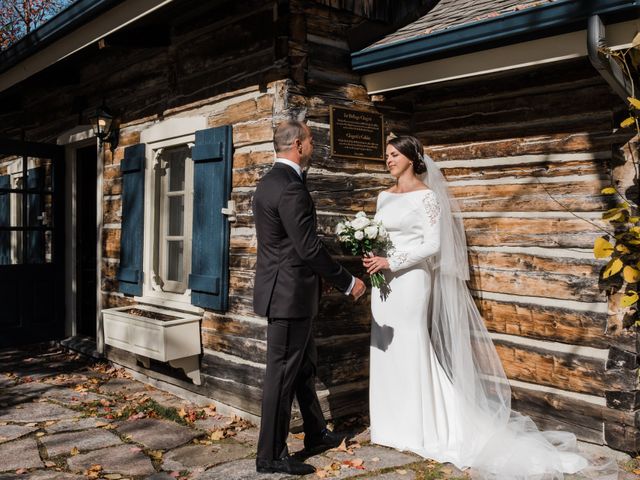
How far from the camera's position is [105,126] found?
262 inches

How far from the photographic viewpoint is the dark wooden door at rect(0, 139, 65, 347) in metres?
7.53

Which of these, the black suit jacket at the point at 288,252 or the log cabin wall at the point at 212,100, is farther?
the log cabin wall at the point at 212,100

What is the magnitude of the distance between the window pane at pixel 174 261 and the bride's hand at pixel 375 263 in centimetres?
238

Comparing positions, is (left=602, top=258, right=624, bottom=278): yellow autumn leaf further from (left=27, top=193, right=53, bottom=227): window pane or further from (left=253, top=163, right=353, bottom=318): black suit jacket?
(left=27, top=193, right=53, bottom=227): window pane

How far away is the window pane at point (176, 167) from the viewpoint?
604 cm

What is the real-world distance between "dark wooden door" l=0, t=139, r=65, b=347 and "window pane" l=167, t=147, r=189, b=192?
2.54m

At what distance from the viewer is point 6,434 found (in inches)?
182

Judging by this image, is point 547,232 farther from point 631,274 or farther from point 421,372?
point 421,372

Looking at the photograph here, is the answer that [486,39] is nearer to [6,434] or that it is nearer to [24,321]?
[6,434]

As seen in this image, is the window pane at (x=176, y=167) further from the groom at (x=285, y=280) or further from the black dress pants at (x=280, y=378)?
the black dress pants at (x=280, y=378)

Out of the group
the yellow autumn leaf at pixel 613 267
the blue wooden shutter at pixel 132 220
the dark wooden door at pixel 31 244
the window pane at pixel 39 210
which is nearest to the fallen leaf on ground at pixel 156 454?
the blue wooden shutter at pixel 132 220

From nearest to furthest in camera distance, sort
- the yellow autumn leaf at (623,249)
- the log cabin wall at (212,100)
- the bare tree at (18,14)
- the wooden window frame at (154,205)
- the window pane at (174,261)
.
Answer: the yellow autumn leaf at (623,249) → the log cabin wall at (212,100) → the wooden window frame at (154,205) → the window pane at (174,261) → the bare tree at (18,14)

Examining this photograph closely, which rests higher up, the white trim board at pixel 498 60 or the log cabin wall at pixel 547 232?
the white trim board at pixel 498 60

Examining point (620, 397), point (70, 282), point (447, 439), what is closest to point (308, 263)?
point (447, 439)
